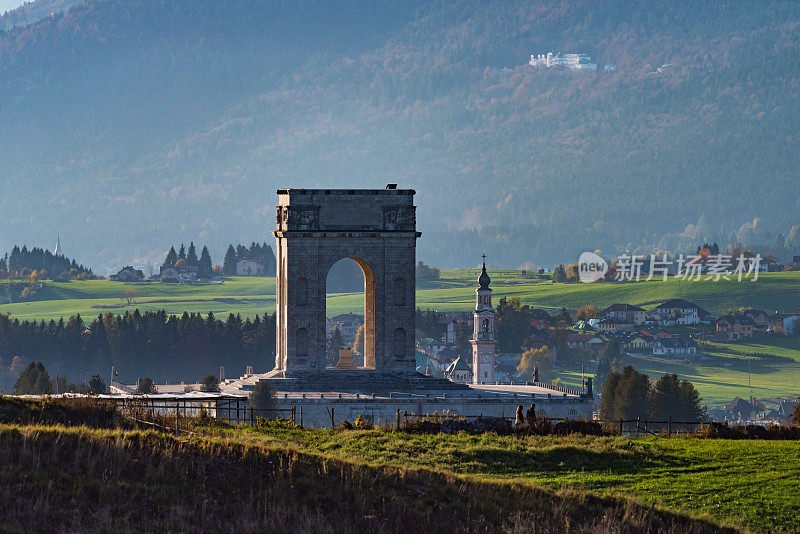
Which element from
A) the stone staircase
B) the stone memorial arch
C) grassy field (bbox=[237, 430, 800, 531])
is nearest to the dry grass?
grassy field (bbox=[237, 430, 800, 531])

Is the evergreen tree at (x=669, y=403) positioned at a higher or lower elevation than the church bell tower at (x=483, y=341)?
lower

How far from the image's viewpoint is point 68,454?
1443 inches

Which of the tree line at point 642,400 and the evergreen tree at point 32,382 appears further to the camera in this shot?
the evergreen tree at point 32,382

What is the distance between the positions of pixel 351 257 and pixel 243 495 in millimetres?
52232

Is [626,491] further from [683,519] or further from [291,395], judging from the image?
[291,395]

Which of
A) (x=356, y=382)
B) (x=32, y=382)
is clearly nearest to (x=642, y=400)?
(x=356, y=382)

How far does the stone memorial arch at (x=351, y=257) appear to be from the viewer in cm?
8612

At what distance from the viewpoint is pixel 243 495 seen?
117ft

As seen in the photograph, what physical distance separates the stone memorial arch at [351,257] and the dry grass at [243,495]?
46631 millimetres

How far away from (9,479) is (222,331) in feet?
481

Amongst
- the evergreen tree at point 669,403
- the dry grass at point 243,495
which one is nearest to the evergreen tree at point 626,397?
the evergreen tree at point 669,403

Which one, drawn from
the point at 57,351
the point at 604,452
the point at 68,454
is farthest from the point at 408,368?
the point at 57,351

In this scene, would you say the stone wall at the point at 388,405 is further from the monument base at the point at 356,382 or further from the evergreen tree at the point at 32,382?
the evergreen tree at the point at 32,382

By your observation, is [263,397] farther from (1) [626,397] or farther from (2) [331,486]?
(2) [331,486]
